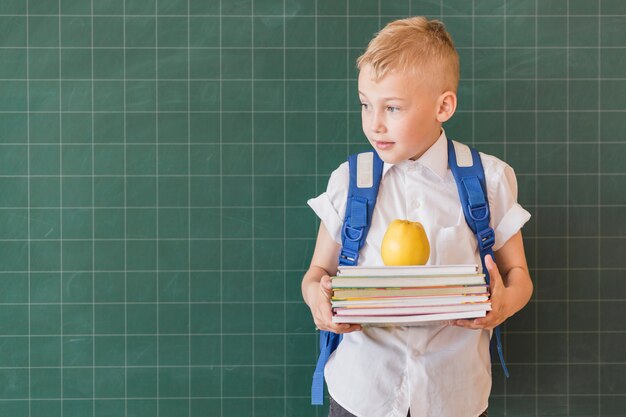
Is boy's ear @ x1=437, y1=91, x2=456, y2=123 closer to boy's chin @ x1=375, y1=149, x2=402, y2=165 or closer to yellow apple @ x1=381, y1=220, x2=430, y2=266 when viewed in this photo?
boy's chin @ x1=375, y1=149, x2=402, y2=165

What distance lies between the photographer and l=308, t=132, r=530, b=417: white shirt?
4.33 feet

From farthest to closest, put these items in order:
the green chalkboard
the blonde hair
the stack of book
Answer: the green chalkboard, the blonde hair, the stack of book

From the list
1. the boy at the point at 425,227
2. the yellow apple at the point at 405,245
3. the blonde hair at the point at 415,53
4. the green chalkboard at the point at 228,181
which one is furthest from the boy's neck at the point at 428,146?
the green chalkboard at the point at 228,181

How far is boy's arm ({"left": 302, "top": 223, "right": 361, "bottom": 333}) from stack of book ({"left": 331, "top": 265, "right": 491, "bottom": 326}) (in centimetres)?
4

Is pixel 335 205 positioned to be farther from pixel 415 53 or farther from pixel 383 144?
pixel 415 53

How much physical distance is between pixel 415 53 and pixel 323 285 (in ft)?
1.51

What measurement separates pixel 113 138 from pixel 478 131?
3.13 feet

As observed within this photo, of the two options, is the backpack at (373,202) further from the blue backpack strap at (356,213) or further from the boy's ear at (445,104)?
the boy's ear at (445,104)

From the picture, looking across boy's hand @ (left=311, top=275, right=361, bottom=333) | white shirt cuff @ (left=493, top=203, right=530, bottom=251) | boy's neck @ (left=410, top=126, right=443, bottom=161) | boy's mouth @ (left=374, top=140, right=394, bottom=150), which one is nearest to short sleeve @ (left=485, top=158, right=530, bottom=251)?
white shirt cuff @ (left=493, top=203, right=530, bottom=251)

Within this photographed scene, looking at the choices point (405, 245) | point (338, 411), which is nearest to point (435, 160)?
point (405, 245)

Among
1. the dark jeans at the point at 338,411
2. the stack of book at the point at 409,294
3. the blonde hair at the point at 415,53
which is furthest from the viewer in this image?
the dark jeans at the point at 338,411

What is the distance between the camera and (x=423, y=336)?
1327 mm

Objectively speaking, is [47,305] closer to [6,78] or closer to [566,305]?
[6,78]

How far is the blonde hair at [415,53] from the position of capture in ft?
4.14
